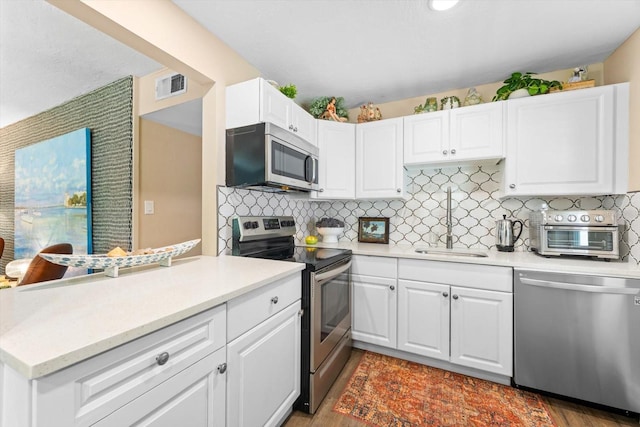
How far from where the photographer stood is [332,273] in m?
1.74

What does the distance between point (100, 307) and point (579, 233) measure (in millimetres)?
2589

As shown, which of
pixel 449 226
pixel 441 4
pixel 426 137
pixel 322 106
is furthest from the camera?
pixel 322 106

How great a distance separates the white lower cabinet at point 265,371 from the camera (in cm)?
105

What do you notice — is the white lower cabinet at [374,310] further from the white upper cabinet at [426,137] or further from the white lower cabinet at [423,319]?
the white upper cabinet at [426,137]

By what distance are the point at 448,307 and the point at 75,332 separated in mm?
2014

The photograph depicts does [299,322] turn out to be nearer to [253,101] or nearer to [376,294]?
[376,294]

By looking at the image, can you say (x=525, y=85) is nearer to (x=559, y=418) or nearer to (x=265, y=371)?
(x=559, y=418)

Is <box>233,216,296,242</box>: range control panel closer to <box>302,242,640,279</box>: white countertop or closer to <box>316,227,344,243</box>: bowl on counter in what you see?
<box>316,227,344,243</box>: bowl on counter

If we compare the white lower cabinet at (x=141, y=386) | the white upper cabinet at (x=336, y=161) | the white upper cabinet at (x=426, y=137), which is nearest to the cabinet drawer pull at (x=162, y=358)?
the white lower cabinet at (x=141, y=386)

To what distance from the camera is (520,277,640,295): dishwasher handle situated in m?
1.46

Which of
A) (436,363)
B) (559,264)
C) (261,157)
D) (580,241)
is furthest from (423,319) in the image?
(261,157)

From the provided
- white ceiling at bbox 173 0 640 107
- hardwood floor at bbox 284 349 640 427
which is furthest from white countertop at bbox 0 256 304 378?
white ceiling at bbox 173 0 640 107

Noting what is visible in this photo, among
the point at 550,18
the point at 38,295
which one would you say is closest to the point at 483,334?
the point at 550,18

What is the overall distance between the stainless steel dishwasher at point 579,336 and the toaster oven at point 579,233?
0.99 ft
